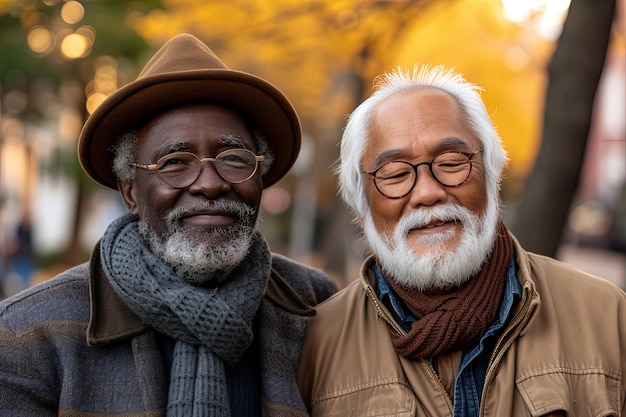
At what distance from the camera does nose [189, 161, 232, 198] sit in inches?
120

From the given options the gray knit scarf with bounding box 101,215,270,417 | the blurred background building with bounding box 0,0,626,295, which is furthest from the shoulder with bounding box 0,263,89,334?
the blurred background building with bounding box 0,0,626,295

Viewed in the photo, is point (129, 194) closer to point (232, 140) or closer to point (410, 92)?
point (232, 140)

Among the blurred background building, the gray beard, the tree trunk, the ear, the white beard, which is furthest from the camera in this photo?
the blurred background building

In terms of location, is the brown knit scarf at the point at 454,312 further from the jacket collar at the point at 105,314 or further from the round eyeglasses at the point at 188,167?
the jacket collar at the point at 105,314

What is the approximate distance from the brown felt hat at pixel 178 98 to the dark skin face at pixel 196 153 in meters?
0.06

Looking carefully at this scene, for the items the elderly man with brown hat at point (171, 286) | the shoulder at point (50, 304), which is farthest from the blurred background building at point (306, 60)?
the shoulder at point (50, 304)

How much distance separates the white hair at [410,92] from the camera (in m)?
3.35

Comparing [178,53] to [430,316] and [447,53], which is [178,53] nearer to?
[430,316]

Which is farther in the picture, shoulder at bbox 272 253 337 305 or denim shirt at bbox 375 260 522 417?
shoulder at bbox 272 253 337 305

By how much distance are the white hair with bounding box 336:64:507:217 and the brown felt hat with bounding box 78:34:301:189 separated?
28 cm

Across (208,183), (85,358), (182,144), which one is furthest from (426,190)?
(85,358)

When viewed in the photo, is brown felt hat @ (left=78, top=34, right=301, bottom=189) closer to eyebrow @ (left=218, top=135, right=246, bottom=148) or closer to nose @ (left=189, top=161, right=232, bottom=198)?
eyebrow @ (left=218, top=135, right=246, bottom=148)

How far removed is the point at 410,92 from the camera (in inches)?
134

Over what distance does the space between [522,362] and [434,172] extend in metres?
0.79
